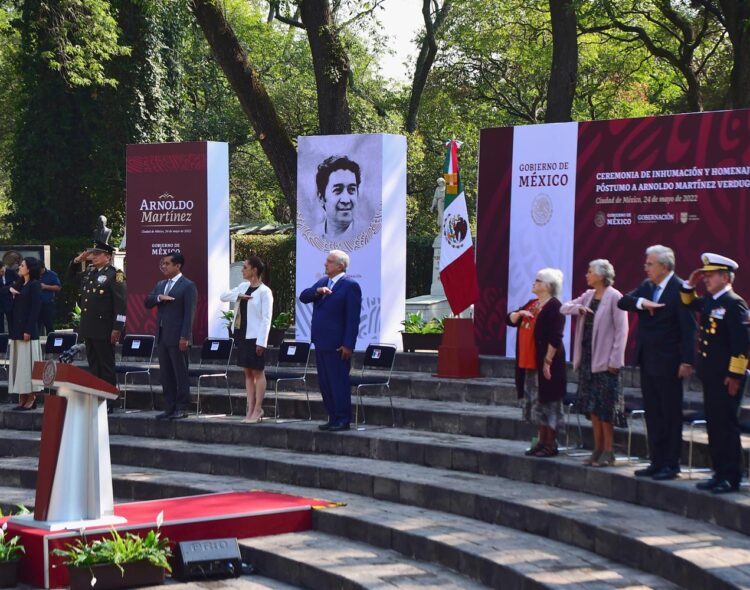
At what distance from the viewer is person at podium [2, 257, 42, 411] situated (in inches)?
530

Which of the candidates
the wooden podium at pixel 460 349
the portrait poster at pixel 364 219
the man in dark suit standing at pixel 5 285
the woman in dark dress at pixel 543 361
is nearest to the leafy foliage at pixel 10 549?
the woman in dark dress at pixel 543 361

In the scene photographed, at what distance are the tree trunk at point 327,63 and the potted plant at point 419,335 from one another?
616 centimetres

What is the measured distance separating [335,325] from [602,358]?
297 centimetres

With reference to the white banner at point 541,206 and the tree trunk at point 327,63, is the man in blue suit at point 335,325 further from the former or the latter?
the tree trunk at point 327,63

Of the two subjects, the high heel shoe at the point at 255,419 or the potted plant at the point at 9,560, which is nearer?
the potted plant at the point at 9,560

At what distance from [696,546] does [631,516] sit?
3.35ft

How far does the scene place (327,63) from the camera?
771 inches

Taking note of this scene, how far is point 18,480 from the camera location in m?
11.5

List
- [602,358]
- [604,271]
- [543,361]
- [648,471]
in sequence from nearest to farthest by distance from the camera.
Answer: [648,471] < [602,358] < [604,271] < [543,361]

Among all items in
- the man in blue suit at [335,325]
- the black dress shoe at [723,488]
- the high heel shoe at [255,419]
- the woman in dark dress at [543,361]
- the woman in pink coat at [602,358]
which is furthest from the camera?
the high heel shoe at [255,419]

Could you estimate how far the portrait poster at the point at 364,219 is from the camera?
14031mm

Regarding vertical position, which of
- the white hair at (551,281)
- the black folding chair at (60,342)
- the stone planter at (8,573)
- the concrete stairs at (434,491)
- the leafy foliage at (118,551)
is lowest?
the stone planter at (8,573)

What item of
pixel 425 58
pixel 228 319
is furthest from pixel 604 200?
pixel 425 58

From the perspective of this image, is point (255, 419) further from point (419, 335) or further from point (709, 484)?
point (709, 484)
